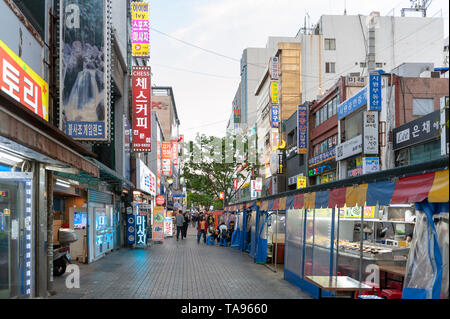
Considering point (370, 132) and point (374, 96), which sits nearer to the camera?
point (374, 96)

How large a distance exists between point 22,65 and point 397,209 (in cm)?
1470

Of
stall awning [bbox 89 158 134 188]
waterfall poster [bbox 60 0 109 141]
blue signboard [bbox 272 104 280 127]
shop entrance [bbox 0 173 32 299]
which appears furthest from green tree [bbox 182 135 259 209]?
shop entrance [bbox 0 173 32 299]

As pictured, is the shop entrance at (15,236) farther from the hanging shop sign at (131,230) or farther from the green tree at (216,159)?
the green tree at (216,159)

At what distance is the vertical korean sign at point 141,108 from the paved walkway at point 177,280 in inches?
326

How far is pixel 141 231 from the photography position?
23.7 metres

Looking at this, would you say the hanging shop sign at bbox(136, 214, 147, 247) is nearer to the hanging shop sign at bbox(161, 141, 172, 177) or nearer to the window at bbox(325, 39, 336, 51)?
the window at bbox(325, 39, 336, 51)

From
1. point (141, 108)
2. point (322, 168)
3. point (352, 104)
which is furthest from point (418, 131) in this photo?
point (141, 108)

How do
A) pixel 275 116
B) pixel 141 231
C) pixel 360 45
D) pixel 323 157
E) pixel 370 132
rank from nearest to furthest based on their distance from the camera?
1. pixel 141 231
2. pixel 370 132
3. pixel 323 157
4. pixel 275 116
5. pixel 360 45

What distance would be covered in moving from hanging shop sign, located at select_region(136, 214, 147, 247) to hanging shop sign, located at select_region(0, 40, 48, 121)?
1174 centimetres

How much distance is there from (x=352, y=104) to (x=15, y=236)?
23.7 m

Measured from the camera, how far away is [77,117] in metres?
13.4

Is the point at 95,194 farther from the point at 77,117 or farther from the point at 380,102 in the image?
the point at 380,102

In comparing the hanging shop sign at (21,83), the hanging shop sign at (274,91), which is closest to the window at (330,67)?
the hanging shop sign at (274,91)

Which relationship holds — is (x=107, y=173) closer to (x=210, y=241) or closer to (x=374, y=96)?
(x=210, y=241)
